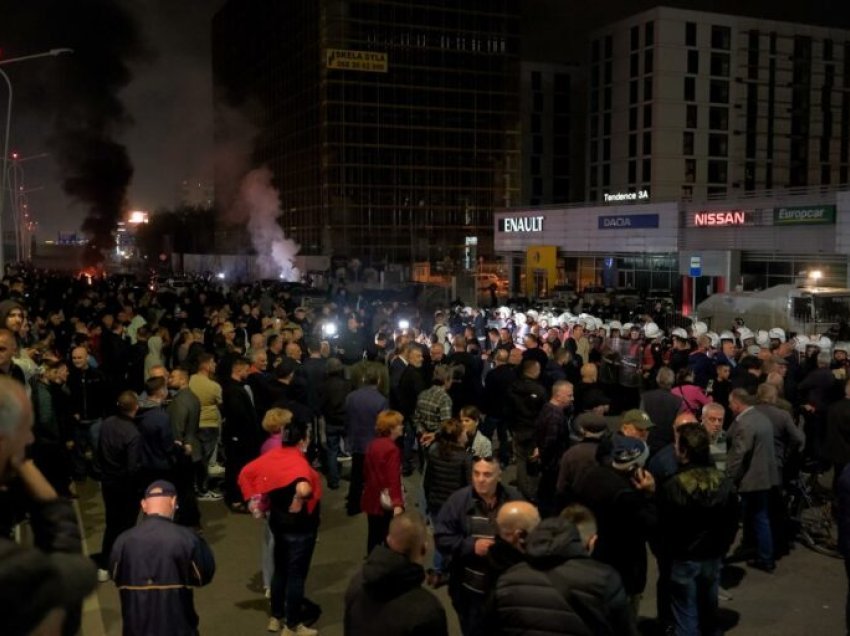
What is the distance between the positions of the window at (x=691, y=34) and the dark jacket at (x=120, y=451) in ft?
232

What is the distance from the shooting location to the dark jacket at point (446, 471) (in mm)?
6285

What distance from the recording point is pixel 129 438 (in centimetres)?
688

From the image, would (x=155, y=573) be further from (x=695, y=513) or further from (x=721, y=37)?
(x=721, y=37)

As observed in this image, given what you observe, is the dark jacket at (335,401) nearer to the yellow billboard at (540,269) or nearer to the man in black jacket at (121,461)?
the man in black jacket at (121,461)

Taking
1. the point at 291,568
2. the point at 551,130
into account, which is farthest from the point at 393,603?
the point at 551,130

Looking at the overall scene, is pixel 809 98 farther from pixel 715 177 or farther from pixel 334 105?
pixel 334 105

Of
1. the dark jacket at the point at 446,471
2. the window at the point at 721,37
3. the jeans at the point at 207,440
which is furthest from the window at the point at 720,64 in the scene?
the dark jacket at the point at 446,471

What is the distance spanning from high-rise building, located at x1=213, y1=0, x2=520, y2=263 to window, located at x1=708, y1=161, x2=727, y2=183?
1943cm

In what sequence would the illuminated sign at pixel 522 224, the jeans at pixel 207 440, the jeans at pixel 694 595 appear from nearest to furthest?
the jeans at pixel 694 595 < the jeans at pixel 207 440 < the illuminated sign at pixel 522 224

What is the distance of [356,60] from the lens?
7719cm

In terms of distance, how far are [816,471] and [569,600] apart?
6.64 m

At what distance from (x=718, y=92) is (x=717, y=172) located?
6.83 meters

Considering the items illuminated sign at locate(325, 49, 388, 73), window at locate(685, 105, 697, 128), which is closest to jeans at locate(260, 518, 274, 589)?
window at locate(685, 105, 697, 128)

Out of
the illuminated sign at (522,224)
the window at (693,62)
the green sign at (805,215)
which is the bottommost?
the green sign at (805,215)
